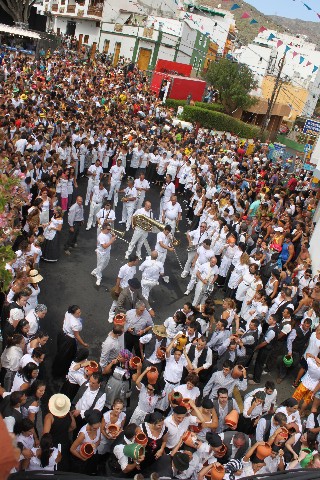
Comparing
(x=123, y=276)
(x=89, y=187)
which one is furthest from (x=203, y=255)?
(x=89, y=187)

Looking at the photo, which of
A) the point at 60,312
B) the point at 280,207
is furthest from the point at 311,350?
the point at 280,207

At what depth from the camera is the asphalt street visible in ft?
27.1

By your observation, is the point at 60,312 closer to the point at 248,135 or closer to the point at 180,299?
the point at 180,299

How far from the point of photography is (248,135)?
1423 inches

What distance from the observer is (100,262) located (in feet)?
31.4

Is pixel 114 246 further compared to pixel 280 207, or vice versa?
pixel 280 207

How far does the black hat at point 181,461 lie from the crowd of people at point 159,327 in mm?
14

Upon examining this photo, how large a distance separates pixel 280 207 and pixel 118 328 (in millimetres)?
9409

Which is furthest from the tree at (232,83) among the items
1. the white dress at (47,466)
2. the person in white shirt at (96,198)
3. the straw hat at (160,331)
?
the white dress at (47,466)

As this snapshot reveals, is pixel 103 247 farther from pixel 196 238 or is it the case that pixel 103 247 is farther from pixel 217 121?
pixel 217 121

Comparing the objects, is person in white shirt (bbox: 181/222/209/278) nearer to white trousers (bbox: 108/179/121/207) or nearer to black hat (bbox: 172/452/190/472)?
white trousers (bbox: 108/179/121/207)

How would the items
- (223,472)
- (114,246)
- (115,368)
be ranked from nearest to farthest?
1. (223,472)
2. (115,368)
3. (114,246)

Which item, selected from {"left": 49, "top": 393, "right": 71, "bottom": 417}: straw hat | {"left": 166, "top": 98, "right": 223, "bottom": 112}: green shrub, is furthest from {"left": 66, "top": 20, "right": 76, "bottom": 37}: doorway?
{"left": 49, "top": 393, "right": 71, "bottom": 417}: straw hat

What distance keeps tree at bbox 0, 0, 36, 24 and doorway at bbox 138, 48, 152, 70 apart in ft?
32.5
